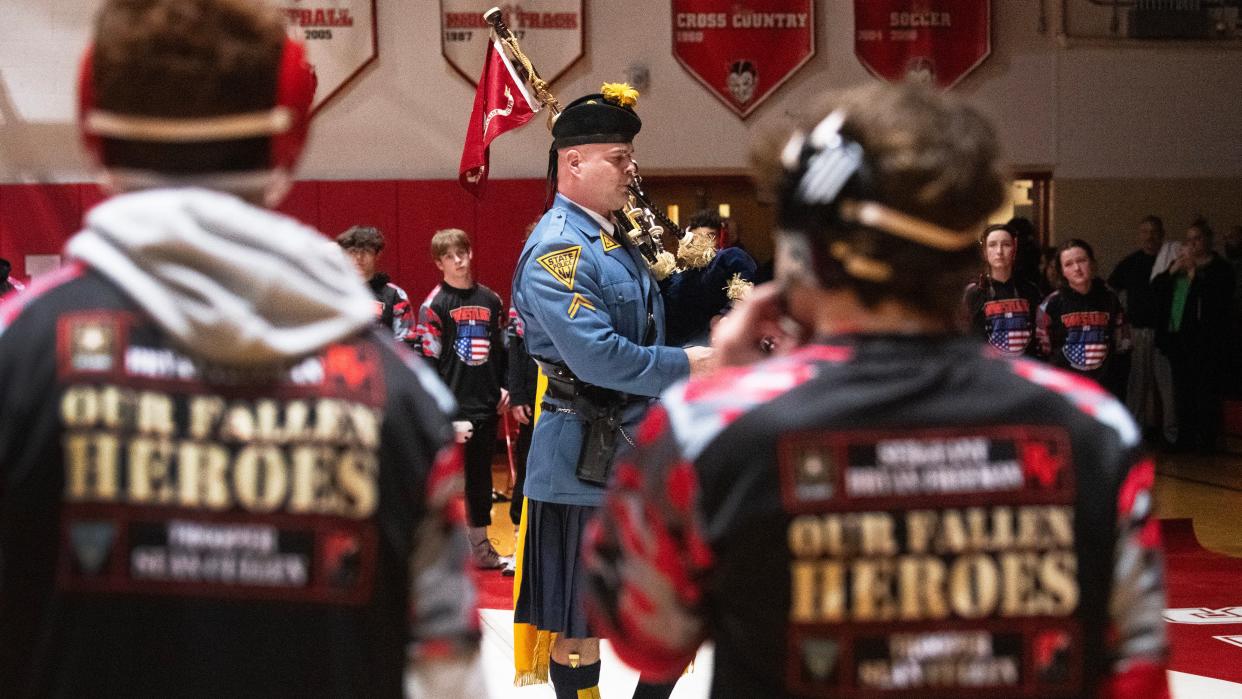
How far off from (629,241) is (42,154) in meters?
8.26

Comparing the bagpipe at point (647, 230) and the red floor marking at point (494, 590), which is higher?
the bagpipe at point (647, 230)

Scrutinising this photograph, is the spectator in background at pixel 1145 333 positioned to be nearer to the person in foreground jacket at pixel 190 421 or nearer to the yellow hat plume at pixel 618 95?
the yellow hat plume at pixel 618 95

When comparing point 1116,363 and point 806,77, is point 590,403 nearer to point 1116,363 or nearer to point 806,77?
point 1116,363

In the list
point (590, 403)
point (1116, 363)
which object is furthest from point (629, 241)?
point (1116, 363)

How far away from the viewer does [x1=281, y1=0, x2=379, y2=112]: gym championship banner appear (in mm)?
11328

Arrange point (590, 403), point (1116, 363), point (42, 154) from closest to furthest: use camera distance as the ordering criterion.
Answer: point (590, 403) < point (1116, 363) < point (42, 154)

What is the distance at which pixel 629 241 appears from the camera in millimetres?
4254

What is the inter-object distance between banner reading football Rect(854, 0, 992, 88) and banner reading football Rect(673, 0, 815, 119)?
55 centimetres

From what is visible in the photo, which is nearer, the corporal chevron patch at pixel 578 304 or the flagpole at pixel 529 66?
the corporal chevron patch at pixel 578 304

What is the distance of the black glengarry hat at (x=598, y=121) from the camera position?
421 centimetres

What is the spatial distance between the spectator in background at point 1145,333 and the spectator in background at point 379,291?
691cm

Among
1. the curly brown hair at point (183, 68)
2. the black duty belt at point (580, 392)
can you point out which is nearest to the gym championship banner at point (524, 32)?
the black duty belt at point (580, 392)

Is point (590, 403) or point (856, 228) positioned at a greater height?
point (856, 228)

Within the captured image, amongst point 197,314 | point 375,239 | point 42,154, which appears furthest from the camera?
point 42,154
